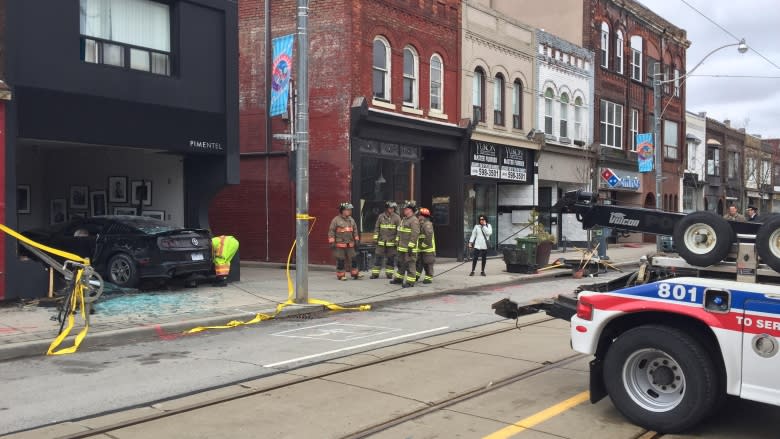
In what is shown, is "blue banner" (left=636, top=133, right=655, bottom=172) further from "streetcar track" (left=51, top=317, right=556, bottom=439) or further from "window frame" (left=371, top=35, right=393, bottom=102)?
"streetcar track" (left=51, top=317, right=556, bottom=439)

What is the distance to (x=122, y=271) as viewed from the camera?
13531 mm

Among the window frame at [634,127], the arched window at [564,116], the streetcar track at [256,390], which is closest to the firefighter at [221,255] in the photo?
the streetcar track at [256,390]

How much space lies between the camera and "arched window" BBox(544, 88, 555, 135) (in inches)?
1094

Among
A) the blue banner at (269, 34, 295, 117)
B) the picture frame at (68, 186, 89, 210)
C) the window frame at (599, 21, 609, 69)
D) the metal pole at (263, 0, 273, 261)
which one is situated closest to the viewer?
the blue banner at (269, 34, 295, 117)

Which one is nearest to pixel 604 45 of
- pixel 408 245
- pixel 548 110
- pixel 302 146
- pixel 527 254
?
pixel 548 110

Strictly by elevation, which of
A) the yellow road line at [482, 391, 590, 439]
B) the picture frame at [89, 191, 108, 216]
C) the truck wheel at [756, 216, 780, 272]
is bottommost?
the yellow road line at [482, 391, 590, 439]

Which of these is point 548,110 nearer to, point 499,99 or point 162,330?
point 499,99

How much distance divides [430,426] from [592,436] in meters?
1.26

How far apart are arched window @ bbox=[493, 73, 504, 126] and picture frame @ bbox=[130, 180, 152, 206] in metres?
13.0

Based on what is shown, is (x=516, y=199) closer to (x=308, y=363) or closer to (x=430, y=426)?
(x=308, y=363)

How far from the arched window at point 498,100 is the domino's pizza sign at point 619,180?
7.02 metres

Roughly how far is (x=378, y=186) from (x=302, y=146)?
813 centimetres

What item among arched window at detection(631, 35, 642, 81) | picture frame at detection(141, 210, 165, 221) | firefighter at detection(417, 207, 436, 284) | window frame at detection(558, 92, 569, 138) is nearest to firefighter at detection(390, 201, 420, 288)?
firefighter at detection(417, 207, 436, 284)

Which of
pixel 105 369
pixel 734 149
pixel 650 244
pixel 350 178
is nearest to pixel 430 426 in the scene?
pixel 105 369
